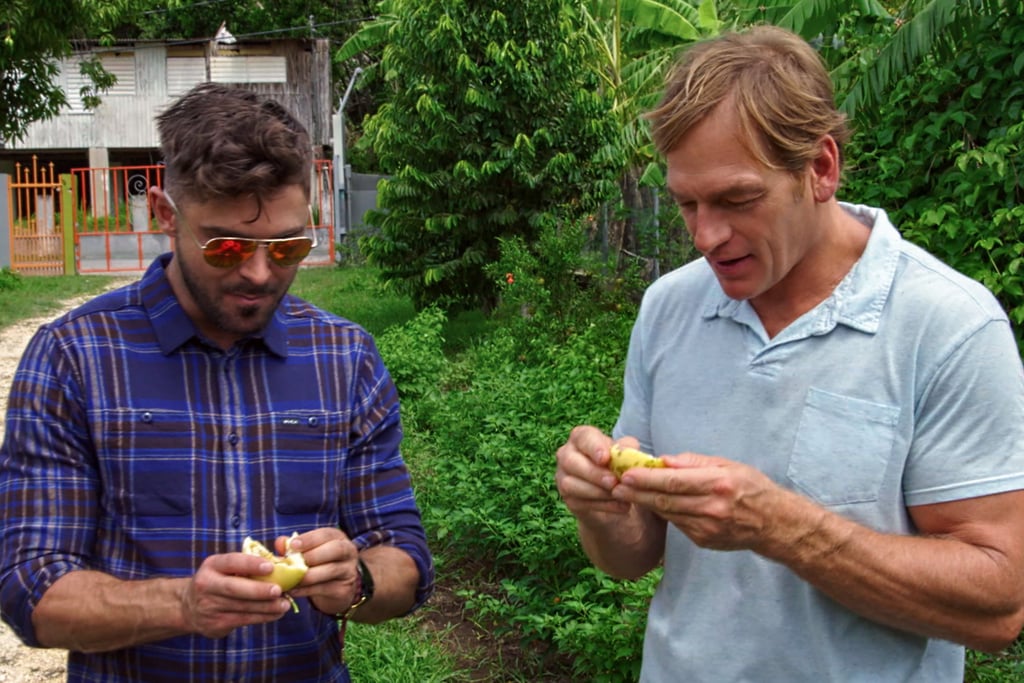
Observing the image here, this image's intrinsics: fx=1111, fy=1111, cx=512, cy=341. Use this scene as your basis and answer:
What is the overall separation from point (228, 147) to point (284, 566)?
0.84 meters

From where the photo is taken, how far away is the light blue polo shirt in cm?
193

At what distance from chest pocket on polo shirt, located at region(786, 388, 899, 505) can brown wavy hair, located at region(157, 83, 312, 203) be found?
116 cm

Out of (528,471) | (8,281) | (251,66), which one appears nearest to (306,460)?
(528,471)

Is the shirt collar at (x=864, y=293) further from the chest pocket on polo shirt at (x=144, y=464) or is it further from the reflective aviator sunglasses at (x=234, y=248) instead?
the chest pocket on polo shirt at (x=144, y=464)

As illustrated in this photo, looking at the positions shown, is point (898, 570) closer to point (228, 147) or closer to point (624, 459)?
point (624, 459)

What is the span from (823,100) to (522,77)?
915 cm

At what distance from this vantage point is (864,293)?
2051 mm

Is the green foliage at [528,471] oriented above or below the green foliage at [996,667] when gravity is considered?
above

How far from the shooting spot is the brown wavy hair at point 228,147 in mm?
2240

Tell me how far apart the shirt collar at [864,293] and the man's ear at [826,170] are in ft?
0.43

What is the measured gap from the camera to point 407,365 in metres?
8.62

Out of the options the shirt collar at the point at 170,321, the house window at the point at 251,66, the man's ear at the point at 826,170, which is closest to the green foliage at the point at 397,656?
the shirt collar at the point at 170,321

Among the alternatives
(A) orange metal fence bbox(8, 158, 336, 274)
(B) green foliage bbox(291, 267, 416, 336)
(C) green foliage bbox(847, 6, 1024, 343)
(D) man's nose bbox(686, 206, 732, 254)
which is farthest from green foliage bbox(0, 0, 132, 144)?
(D) man's nose bbox(686, 206, 732, 254)

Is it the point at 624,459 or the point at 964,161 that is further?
the point at 964,161
